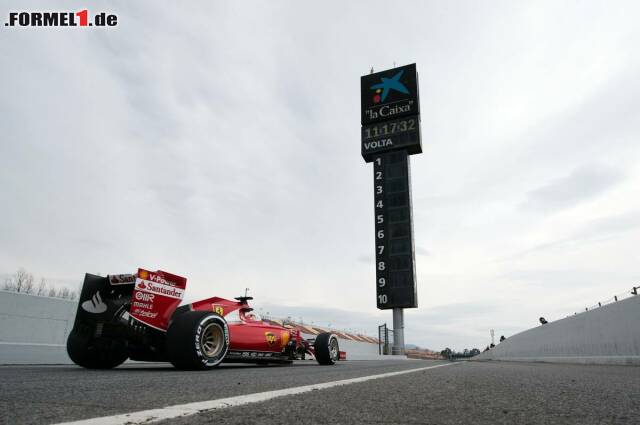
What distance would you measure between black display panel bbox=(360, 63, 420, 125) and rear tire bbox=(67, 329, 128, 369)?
4092 cm

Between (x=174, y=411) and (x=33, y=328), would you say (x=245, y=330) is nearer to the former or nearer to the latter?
(x=33, y=328)

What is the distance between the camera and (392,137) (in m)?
43.2

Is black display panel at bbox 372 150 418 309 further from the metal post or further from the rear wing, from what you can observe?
the rear wing

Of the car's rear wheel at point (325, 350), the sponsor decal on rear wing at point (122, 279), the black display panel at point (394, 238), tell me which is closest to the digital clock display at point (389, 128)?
the black display panel at point (394, 238)

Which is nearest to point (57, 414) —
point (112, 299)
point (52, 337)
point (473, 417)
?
point (473, 417)

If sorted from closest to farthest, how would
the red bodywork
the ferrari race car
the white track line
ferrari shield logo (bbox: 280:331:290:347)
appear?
the white track line
the ferrari race car
the red bodywork
ferrari shield logo (bbox: 280:331:290:347)

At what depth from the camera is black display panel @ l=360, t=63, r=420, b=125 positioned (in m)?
44.3

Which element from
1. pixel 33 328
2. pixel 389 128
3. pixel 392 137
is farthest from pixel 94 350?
pixel 389 128

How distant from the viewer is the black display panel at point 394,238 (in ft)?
126

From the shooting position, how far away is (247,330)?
733 centimetres

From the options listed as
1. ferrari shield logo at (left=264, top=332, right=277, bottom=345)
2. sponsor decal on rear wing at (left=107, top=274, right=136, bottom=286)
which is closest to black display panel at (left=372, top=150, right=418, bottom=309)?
ferrari shield logo at (left=264, top=332, right=277, bottom=345)

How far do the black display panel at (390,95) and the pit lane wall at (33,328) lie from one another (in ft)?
130

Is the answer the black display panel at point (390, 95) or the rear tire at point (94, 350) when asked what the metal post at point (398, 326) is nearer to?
the black display panel at point (390, 95)

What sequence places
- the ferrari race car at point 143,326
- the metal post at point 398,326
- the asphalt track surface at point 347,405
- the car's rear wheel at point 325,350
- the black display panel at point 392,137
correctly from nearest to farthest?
the asphalt track surface at point 347,405, the ferrari race car at point 143,326, the car's rear wheel at point 325,350, the metal post at point 398,326, the black display panel at point 392,137
